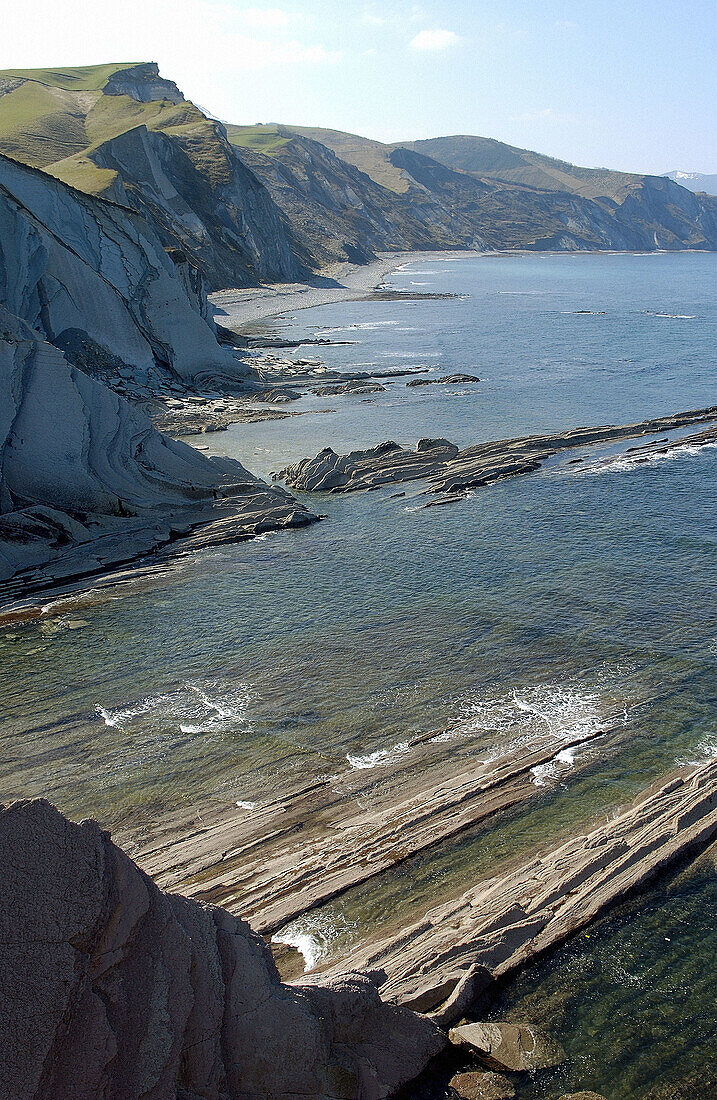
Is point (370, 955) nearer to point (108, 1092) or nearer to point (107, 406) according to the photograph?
point (108, 1092)

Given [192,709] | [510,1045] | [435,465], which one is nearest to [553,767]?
[510,1045]

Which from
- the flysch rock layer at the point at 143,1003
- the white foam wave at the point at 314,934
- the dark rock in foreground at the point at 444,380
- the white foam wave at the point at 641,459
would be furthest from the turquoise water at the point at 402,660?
the dark rock in foreground at the point at 444,380

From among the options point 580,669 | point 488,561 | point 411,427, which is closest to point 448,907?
point 580,669

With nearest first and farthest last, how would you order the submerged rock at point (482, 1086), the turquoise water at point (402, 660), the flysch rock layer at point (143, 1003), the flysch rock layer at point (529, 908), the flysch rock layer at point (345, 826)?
the flysch rock layer at point (143, 1003) → the submerged rock at point (482, 1086) → the flysch rock layer at point (529, 908) → the flysch rock layer at point (345, 826) → the turquoise water at point (402, 660)

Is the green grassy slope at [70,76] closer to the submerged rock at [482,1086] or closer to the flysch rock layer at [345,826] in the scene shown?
the flysch rock layer at [345,826]

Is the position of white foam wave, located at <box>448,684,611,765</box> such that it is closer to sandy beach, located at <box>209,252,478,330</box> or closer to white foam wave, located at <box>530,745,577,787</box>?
white foam wave, located at <box>530,745,577,787</box>

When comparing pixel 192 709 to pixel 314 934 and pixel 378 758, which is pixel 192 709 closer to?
pixel 378 758
